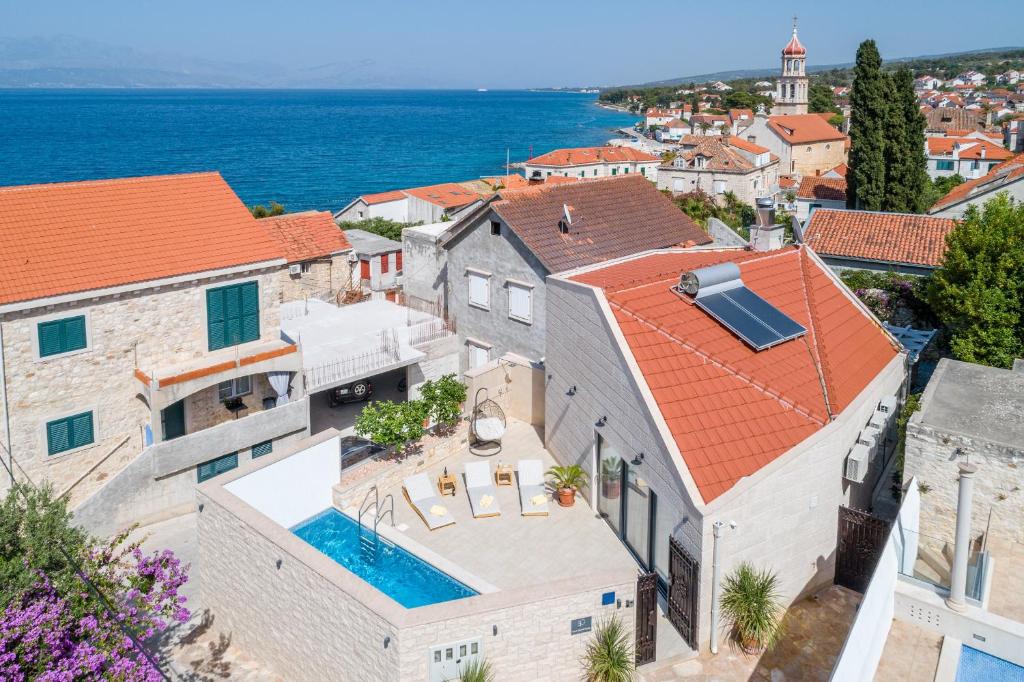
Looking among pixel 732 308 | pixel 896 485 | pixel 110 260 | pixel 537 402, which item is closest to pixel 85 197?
pixel 110 260

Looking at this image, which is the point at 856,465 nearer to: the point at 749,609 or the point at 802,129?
the point at 749,609

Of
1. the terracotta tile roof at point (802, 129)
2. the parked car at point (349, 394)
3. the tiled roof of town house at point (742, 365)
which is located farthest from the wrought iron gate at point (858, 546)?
the terracotta tile roof at point (802, 129)

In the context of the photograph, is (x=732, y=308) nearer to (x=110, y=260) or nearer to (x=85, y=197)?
(x=110, y=260)

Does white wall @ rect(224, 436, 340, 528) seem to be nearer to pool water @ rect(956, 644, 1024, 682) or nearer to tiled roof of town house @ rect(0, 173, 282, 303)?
tiled roof of town house @ rect(0, 173, 282, 303)

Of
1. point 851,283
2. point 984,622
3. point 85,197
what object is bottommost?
point 984,622

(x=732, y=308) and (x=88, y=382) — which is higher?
(x=732, y=308)

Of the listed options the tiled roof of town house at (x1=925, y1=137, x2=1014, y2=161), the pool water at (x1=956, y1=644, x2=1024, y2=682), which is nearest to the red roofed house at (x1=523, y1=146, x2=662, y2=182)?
the tiled roof of town house at (x1=925, y1=137, x2=1014, y2=161)

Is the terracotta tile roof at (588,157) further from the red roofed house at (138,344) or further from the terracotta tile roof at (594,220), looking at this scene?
the red roofed house at (138,344)
